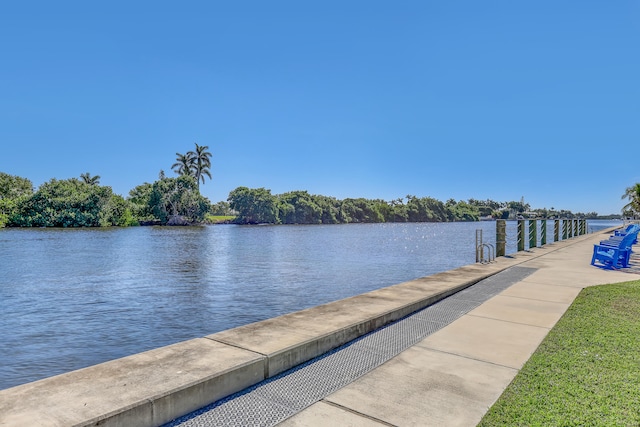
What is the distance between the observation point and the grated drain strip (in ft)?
9.96

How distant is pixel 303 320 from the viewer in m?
5.15

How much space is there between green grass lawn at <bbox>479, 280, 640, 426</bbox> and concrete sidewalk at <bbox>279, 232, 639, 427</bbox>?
0.16 m

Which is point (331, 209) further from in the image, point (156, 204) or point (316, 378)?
point (316, 378)

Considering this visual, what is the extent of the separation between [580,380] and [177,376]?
3.68 meters

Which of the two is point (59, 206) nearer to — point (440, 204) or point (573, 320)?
point (573, 320)

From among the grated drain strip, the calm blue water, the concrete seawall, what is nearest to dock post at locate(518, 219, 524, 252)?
the calm blue water

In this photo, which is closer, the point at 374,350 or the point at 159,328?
the point at 374,350

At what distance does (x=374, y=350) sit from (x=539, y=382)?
1.72 m

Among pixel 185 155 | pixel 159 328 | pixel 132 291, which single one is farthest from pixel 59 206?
pixel 159 328

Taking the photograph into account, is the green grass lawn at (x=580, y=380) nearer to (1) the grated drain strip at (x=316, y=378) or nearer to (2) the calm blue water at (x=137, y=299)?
(1) the grated drain strip at (x=316, y=378)

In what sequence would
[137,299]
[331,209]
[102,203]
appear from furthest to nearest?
[331,209] < [102,203] < [137,299]

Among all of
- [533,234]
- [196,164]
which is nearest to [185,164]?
[196,164]

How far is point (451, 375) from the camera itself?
→ 12.5ft

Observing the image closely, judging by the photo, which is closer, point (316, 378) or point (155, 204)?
point (316, 378)
